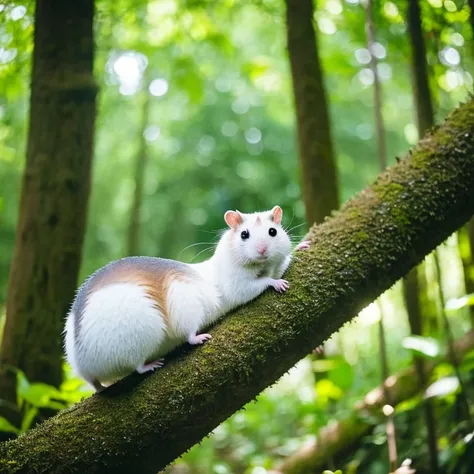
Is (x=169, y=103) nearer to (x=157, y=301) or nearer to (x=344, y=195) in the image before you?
(x=344, y=195)

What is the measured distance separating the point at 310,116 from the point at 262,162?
2007mm

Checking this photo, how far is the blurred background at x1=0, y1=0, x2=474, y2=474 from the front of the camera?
10.5 ft

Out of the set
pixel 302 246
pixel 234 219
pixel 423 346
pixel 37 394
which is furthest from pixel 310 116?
pixel 37 394

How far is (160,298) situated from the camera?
202 cm

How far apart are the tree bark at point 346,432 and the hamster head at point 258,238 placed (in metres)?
1.82

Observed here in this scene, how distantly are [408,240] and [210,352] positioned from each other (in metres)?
1.01

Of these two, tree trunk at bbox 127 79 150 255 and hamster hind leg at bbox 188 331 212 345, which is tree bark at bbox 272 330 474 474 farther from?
tree trunk at bbox 127 79 150 255

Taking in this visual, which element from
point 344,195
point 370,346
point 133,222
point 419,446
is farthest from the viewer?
point 370,346

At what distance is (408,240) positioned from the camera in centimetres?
229

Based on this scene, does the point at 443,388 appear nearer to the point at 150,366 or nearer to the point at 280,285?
the point at 280,285

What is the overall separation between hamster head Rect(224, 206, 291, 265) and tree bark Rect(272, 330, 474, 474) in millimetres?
1820

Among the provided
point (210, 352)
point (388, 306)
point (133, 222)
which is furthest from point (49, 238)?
point (388, 306)

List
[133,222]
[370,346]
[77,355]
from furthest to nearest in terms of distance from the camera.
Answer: [370,346] → [133,222] → [77,355]

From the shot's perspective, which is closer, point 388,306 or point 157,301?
point 157,301
